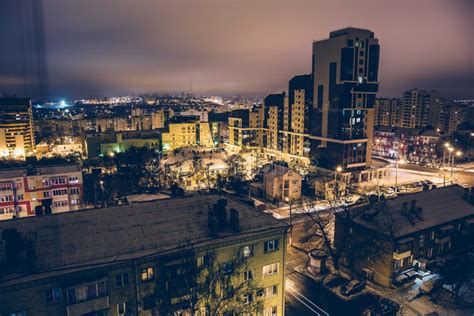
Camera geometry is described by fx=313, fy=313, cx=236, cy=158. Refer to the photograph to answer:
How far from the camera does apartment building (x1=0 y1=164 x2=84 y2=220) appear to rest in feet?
174

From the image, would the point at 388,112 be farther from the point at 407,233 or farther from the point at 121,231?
the point at 121,231

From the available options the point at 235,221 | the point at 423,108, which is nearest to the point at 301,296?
the point at 235,221


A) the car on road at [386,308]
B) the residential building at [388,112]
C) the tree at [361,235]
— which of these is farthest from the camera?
the residential building at [388,112]

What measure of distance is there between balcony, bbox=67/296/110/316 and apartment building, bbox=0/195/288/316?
0.06 meters

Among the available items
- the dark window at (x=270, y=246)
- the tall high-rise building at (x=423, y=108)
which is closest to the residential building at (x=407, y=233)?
the dark window at (x=270, y=246)

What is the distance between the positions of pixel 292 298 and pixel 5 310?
23962 millimetres

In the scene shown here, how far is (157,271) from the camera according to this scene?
22.5 m

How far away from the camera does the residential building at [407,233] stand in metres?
33.8

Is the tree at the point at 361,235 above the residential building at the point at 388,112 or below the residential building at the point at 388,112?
below

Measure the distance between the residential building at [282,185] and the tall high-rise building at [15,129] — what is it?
10584cm

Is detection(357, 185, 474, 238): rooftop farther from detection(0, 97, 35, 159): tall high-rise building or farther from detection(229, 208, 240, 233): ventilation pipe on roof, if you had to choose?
detection(0, 97, 35, 159): tall high-rise building

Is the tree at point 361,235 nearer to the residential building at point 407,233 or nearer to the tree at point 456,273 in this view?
the residential building at point 407,233

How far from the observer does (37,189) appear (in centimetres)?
5469

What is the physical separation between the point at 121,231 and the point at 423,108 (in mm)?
157564
